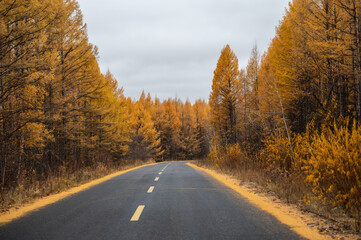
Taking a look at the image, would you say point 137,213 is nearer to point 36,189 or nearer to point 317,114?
point 36,189

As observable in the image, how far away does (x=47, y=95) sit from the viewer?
46.8 feet

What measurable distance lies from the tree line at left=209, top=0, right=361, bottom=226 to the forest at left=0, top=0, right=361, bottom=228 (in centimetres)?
4

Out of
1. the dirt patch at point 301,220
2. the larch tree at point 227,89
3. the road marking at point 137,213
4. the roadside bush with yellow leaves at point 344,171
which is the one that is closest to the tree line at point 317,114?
the roadside bush with yellow leaves at point 344,171

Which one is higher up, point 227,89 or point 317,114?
point 227,89

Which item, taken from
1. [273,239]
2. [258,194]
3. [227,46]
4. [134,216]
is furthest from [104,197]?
[227,46]

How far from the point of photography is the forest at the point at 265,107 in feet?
20.8

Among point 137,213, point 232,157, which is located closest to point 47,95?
point 137,213

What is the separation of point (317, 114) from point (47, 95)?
41.3 feet

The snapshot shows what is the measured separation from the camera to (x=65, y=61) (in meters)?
15.1

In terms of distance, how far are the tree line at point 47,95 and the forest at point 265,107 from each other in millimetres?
59

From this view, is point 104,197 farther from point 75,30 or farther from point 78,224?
point 75,30

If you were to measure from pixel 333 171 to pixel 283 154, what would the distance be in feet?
16.3

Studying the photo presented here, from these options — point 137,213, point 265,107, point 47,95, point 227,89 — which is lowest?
point 137,213

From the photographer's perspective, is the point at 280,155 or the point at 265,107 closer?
the point at 280,155
